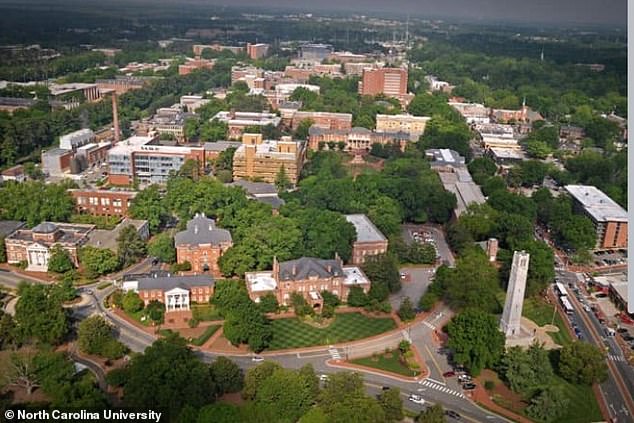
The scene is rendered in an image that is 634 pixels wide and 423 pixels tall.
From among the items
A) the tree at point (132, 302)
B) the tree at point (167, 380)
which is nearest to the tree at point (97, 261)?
the tree at point (132, 302)

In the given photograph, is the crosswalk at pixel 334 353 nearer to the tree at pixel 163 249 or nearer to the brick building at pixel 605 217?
the tree at pixel 163 249

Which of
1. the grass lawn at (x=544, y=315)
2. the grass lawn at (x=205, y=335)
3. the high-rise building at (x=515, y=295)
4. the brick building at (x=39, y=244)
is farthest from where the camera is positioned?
the brick building at (x=39, y=244)

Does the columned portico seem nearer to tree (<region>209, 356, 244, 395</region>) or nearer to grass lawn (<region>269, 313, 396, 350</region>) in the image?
grass lawn (<region>269, 313, 396, 350</region>)

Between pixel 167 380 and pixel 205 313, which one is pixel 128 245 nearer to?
pixel 205 313

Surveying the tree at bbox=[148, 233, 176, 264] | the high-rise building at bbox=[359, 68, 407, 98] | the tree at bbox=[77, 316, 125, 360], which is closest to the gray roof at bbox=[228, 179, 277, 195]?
the tree at bbox=[148, 233, 176, 264]

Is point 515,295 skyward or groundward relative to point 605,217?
skyward

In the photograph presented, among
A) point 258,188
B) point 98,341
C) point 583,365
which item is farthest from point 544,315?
point 258,188

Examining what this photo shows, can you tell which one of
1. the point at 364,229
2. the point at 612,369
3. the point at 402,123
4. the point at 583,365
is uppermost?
the point at 402,123

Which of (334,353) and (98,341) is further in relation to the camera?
(334,353)
